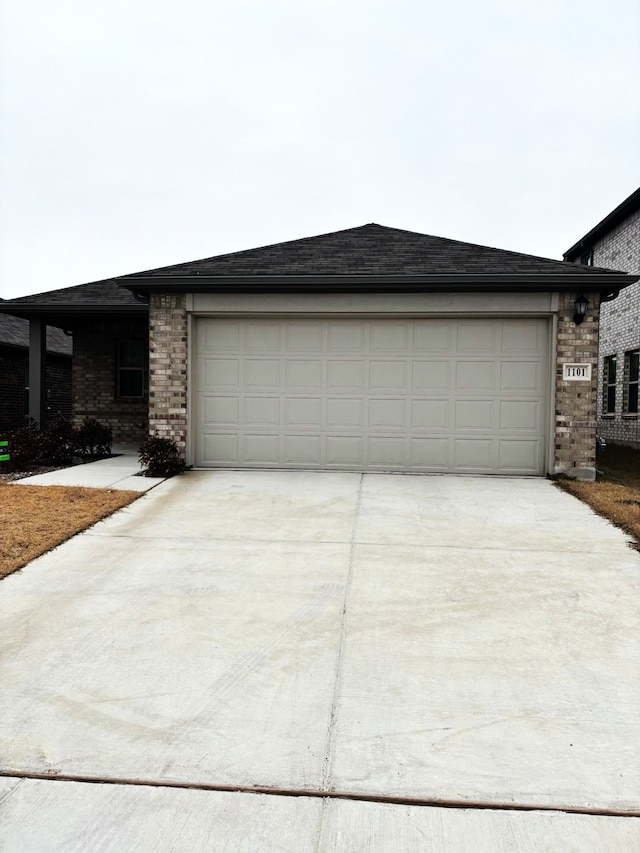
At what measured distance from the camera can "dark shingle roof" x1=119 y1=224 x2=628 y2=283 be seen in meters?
9.46

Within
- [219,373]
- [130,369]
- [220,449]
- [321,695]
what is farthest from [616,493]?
[130,369]

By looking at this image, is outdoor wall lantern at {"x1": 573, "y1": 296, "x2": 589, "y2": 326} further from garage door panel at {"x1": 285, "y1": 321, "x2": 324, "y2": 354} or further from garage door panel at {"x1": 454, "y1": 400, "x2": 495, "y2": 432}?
garage door panel at {"x1": 285, "y1": 321, "x2": 324, "y2": 354}

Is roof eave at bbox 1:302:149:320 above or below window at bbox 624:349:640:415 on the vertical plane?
above

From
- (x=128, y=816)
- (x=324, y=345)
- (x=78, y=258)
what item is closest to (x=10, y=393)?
(x=324, y=345)

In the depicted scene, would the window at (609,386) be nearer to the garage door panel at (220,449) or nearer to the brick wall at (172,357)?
the garage door panel at (220,449)

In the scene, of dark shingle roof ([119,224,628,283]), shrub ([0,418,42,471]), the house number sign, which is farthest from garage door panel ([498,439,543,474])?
shrub ([0,418,42,471])

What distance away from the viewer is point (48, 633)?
3.79 meters

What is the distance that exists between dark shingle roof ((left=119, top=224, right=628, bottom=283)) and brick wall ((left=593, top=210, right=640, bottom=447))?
8126 millimetres

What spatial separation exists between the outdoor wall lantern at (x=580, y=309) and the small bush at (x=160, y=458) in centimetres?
675

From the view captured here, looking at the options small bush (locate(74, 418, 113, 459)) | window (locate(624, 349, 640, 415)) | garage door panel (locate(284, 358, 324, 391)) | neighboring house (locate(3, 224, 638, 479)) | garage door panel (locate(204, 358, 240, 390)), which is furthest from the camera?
window (locate(624, 349, 640, 415))

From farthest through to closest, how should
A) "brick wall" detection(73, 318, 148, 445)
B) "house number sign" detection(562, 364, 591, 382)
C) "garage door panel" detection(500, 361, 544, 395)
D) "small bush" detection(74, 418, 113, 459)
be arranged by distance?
"brick wall" detection(73, 318, 148, 445) → "small bush" detection(74, 418, 113, 459) → "garage door panel" detection(500, 361, 544, 395) → "house number sign" detection(562, 364, 591, 382)

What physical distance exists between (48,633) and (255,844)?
2303 mm

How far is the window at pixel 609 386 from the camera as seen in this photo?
1797 cm

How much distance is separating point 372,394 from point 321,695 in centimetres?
710
